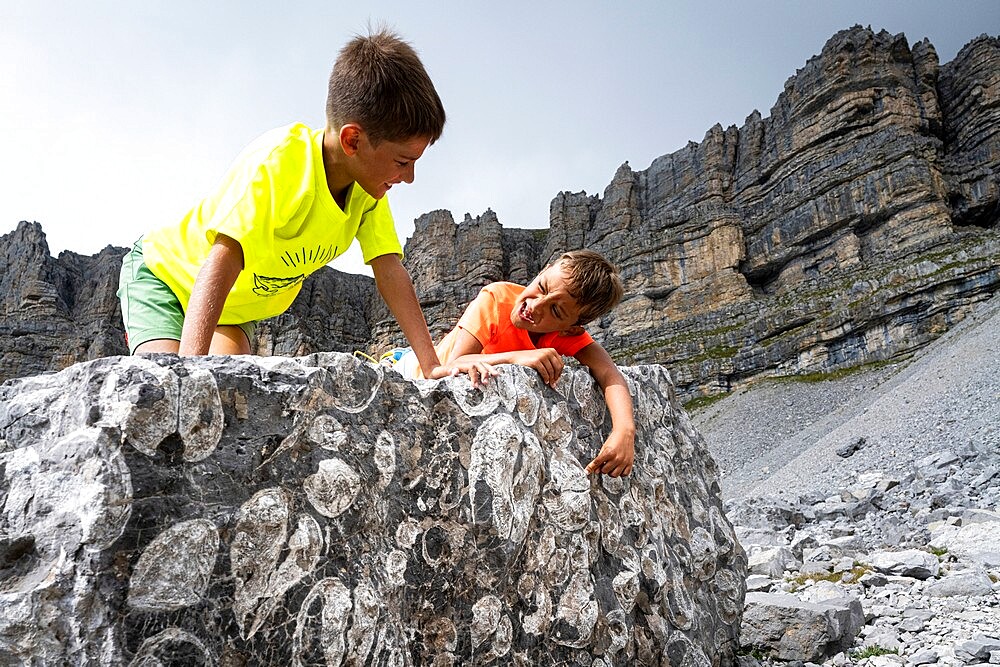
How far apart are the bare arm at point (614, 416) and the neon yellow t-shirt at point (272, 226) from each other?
53.5 inches

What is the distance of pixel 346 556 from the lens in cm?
229

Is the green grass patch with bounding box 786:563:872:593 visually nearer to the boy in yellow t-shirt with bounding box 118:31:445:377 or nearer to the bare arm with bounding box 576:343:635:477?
the bare arm with bounding box 576:343:635:477

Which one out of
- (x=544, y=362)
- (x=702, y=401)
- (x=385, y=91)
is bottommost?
(x=702, y=401)

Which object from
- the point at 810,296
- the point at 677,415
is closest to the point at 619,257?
the point at 810,296

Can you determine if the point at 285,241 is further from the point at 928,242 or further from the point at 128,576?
the point at 928,242

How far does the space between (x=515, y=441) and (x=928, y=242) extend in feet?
207

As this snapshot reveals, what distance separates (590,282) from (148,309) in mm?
2417

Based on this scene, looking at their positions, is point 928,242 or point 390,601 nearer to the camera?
point 390,601

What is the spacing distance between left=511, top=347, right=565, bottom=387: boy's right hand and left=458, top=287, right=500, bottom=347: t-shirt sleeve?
18.5 inches

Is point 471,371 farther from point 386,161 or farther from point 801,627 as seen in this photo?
point 801,627

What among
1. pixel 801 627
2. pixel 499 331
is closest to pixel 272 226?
pixel 499 331

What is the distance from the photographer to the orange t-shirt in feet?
12.7

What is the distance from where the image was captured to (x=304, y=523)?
2.20 metres

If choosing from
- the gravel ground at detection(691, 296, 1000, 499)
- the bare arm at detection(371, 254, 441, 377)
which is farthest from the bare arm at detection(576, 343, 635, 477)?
Result: the gravel ground at detection(691, 296, 1000, 499)
